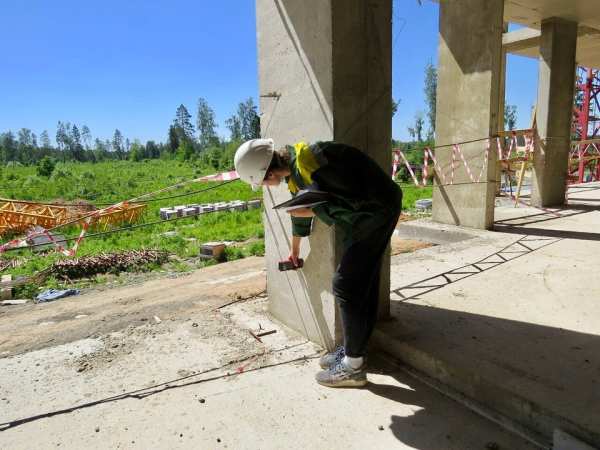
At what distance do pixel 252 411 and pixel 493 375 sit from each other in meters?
1.49

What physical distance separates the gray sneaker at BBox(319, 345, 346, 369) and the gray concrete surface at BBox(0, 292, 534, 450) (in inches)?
3.4

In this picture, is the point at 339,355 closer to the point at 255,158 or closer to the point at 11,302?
the point at 255,158

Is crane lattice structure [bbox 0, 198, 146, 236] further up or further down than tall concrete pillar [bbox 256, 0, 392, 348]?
further down

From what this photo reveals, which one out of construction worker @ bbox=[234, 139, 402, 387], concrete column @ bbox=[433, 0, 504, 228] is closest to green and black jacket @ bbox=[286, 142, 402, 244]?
construction worker @ bbox=[234, 139, 402, 387]

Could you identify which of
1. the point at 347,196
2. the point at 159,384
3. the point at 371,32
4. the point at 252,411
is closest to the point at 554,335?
the point at 347,196

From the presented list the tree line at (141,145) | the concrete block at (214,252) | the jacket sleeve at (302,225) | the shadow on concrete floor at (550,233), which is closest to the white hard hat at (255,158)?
the jacket sleeve at (302,225)

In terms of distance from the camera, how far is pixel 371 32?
2.89 metres

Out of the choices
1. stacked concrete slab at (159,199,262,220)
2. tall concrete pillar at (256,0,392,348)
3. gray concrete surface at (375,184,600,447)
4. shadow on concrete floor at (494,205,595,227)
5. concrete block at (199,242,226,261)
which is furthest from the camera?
stacked concrete slab at (159,199,262,220)

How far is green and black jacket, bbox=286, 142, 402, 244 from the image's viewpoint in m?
2.29

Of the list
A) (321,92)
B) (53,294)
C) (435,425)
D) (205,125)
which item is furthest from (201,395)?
(205,125)

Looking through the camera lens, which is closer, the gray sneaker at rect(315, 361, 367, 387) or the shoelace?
the gray sneaker at rect(315, 361, 367, 387)

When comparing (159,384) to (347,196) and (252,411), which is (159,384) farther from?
(347,196)

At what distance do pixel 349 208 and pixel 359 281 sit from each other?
47cm

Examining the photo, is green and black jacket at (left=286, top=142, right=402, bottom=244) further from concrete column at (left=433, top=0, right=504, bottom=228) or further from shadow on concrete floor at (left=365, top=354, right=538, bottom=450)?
concrete column at (left=433, top=0, right=504, bottom=228)
